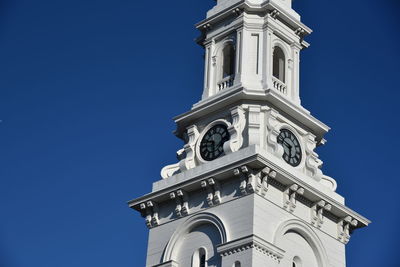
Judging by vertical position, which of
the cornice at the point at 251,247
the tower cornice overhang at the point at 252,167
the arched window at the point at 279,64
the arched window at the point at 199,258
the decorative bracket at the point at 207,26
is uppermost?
the decorative bracket at the point at 207,26

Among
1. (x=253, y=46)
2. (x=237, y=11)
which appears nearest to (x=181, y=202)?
(x=253, y=46)

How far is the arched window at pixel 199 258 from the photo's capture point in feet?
209

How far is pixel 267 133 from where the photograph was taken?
216 ft

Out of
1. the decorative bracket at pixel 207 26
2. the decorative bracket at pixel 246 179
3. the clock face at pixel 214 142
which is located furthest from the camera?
the decorative bracket at pixel 207 26

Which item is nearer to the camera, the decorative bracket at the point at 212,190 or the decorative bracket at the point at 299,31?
the decorative bracket at the point at 212,190

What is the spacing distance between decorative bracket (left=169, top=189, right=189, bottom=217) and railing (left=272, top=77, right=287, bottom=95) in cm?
876

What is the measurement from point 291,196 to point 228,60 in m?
11.3

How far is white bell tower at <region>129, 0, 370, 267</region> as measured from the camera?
62.6 m

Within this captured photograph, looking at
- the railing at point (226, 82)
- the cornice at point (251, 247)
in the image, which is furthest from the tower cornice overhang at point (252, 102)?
the cornice at point (251, 247)

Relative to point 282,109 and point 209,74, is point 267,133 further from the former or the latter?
point 209,74

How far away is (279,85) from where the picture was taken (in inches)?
2726

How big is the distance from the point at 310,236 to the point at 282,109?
7.62 meters

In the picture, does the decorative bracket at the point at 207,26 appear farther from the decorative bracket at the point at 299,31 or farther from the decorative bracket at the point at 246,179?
the decorative bracket at the point at 246,179

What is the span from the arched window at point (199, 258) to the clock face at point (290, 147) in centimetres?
708
